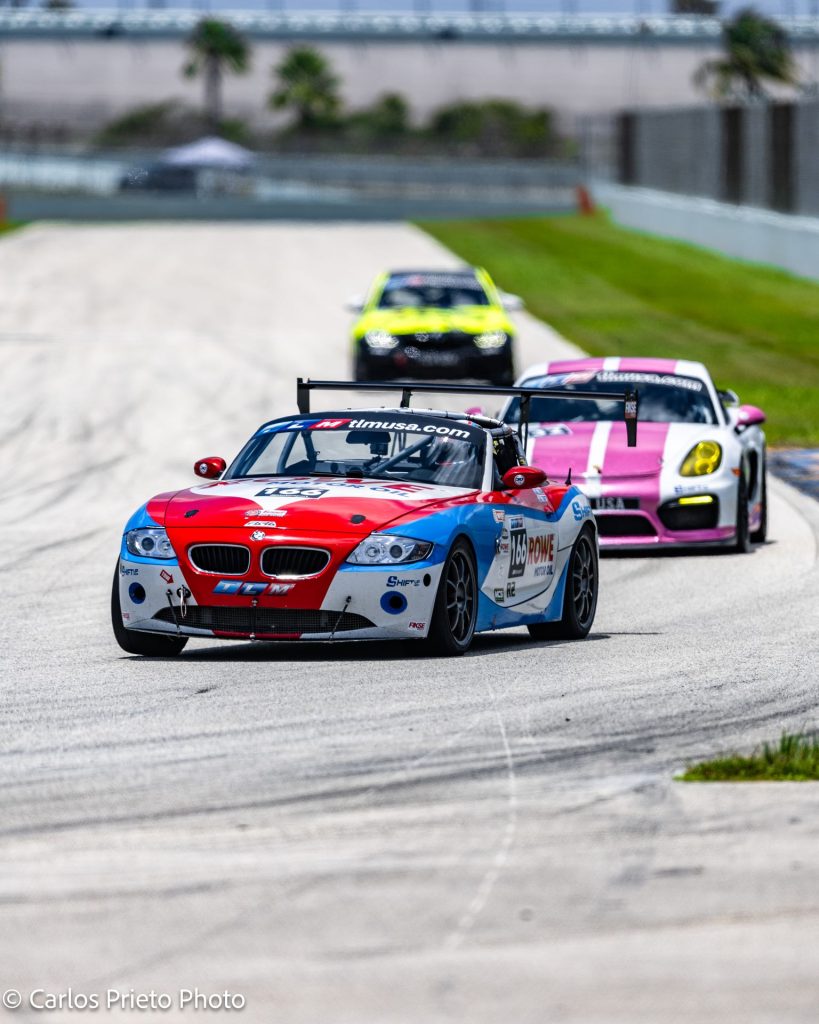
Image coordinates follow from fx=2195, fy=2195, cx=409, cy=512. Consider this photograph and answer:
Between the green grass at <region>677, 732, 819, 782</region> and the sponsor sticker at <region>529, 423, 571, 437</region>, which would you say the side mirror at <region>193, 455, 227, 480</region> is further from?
the sponsor sticker at <region>529, 423, 571, 437</region>

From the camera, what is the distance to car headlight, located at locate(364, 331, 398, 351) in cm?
2708

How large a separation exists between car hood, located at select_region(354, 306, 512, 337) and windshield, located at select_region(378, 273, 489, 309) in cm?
33

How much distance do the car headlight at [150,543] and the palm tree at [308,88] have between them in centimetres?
9944

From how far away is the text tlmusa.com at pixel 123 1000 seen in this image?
520 centimetres

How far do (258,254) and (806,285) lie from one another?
46.6ft

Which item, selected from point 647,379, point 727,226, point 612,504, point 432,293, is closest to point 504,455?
point 612,504

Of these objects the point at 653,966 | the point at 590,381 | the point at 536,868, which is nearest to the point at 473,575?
the point at 536,868

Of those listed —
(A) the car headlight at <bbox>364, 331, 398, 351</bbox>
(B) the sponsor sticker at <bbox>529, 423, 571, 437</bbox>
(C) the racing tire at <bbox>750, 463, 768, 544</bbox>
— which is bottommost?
(C) the racing tire at <bbox>750, 463, 768, 544</bbox>

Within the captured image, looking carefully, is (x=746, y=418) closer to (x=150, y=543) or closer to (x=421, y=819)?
(x=150, y=543)

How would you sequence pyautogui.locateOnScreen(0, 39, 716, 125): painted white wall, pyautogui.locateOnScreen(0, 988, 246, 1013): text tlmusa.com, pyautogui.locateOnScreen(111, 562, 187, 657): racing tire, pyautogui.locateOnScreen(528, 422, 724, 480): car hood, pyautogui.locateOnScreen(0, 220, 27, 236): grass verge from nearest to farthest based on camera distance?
pyautogui.locateOnScreen(0, 988, 246, 1013): text tlmusa.com < pyautogui.locateOnScreen(111, 562, 187, 657): racing tire < pyautogui.locateOnScreen(528, 422, 724, 480): car hood < pyautogui.locateOnScreen(0, 220, 27, 236): grass verge < pyautogui.locateOnScreen(0, 39, 716, 125): painted white wall

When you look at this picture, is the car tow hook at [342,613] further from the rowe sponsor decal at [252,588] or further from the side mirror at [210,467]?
the side mirror at [210,467]

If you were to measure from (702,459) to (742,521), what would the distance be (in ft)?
1.83

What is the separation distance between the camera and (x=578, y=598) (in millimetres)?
12336

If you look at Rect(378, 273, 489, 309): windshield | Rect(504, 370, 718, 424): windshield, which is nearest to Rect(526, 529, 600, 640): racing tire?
Rect(504, 370, 718, 424): windshield
